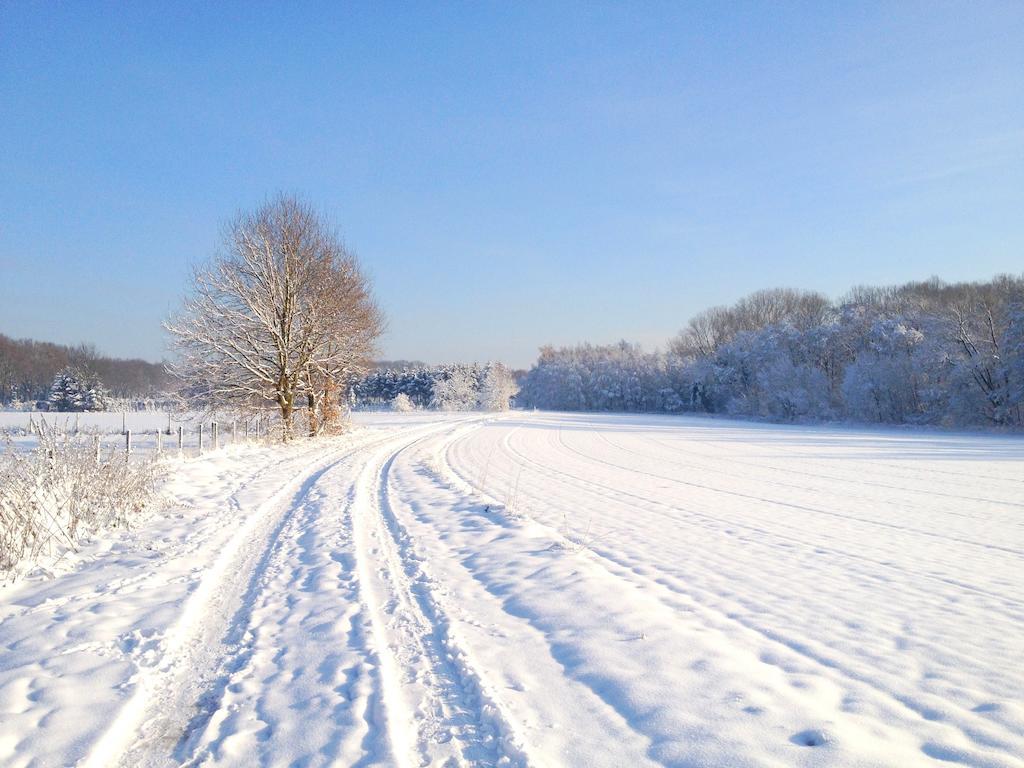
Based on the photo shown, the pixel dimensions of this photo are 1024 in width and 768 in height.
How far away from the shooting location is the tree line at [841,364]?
4222 cm

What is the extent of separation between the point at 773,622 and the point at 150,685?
4950mm

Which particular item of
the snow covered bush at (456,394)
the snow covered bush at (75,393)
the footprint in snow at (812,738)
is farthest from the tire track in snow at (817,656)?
the snow covered bush at (456,394)

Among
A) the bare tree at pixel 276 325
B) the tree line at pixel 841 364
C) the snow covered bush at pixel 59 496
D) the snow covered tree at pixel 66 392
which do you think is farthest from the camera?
the snow covered tree at pixel 66 392

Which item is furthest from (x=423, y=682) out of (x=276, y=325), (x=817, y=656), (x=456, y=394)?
(x=456, y=394)

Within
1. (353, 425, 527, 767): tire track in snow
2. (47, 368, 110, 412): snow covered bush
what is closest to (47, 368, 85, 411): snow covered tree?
(47, 368, 110, 412): snow covered bush

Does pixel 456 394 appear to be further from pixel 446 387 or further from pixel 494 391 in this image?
pixel 494 391

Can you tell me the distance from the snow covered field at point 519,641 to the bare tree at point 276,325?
16.2 m

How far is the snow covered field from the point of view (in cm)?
340

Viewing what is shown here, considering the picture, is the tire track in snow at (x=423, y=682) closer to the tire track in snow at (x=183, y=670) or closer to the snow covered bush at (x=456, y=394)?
the tire track in snow at (x=183, y=670)

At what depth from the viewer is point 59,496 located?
8.13m

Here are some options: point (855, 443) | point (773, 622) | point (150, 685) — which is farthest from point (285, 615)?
point (855, 443)

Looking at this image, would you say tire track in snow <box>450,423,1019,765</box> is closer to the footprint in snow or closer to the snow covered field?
the snow covered field

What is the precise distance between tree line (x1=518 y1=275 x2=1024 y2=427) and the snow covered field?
40001 mm

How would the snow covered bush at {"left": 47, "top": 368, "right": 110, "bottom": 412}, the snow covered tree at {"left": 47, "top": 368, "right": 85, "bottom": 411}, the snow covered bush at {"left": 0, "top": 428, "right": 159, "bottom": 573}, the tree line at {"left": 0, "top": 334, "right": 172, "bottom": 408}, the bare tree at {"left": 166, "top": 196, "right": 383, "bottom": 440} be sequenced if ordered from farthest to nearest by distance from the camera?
the tree line at {"left": 0, "top": 334, "right": 172, "bottom": 408}, the snow covered bush at {"left": 47, "top": 368, "right": 110, "bottom": 412}, the snow covered tree at {"left": 47, "top": 368, "right": 85, "bottom": 411}, the bare tree at {"left": 166, "top": 196, "right": 383, "bottom": 440}, the snow covered bush at {"left": 0, "top": 428, "right": 159, "bottom": 573}
